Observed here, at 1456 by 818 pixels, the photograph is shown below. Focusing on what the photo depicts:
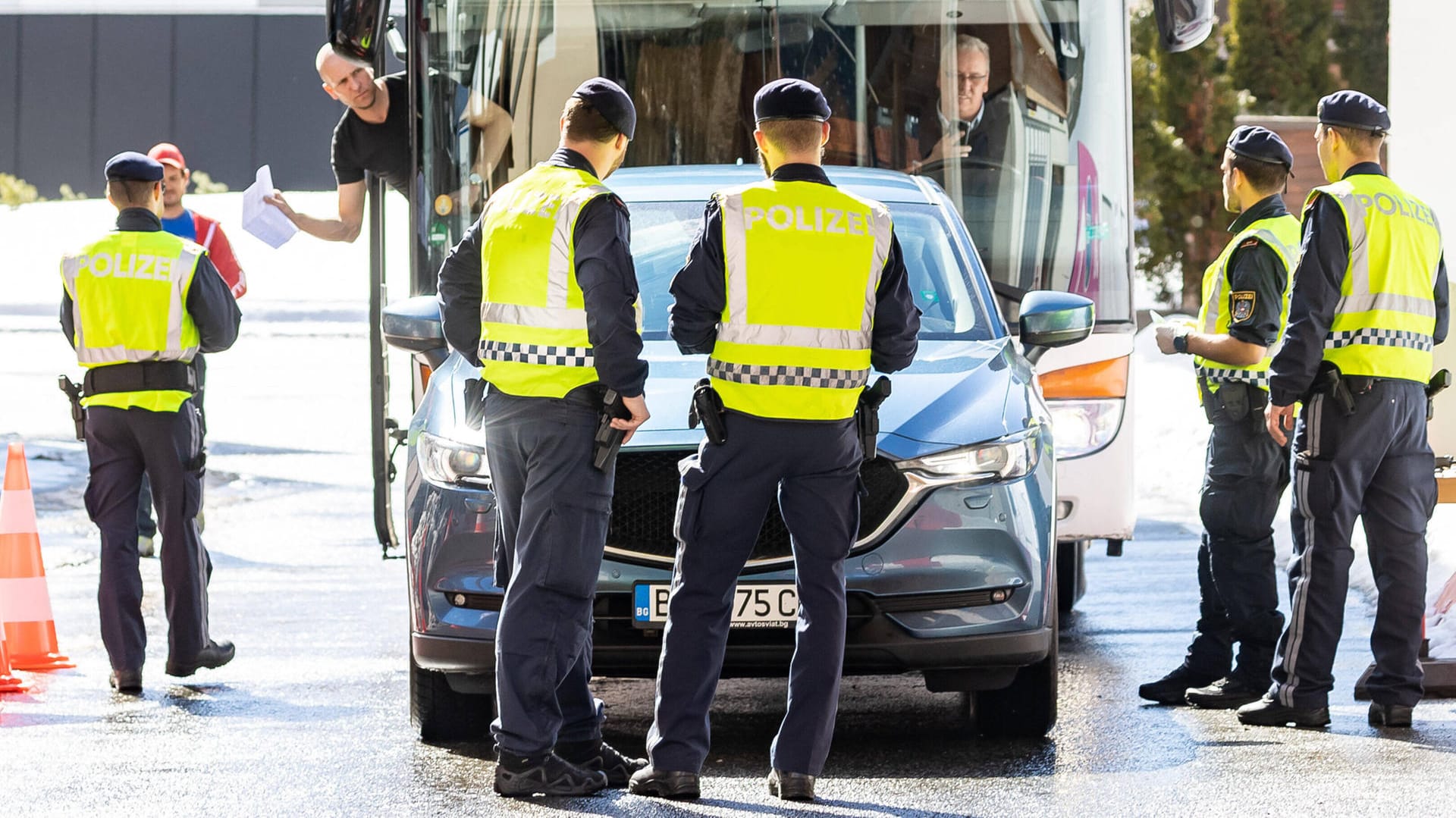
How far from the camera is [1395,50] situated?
1430 centimetres

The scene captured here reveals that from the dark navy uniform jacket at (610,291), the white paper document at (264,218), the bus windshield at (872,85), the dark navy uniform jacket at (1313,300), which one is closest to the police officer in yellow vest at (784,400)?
the dark navy uniform jacket at (610,291)

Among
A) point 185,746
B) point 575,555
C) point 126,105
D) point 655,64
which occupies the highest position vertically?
point 126,105

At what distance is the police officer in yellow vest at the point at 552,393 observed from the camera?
17.7 ft

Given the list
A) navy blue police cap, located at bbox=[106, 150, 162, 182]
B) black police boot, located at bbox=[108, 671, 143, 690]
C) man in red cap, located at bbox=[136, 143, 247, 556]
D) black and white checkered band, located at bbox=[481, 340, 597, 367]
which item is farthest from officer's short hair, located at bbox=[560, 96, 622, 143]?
man in red cap, located at bbox=[136, 143, 247, 556]

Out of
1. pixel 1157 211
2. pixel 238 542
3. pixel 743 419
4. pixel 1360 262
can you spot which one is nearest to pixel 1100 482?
pixel 1360 262

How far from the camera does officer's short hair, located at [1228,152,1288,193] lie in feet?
23.4

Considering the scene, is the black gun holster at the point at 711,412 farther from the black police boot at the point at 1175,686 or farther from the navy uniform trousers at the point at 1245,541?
the black police boot at the point at 1175,686

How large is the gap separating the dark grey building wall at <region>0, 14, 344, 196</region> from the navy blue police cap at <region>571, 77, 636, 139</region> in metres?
39.0

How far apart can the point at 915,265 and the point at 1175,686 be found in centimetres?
164

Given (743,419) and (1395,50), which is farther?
(1395,50)

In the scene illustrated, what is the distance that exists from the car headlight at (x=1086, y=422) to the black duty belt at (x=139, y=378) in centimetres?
325

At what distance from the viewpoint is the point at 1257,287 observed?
6887 millimetres

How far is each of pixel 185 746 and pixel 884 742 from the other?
2065mm

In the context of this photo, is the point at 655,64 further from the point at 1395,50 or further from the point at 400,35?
the point at 1395,50
